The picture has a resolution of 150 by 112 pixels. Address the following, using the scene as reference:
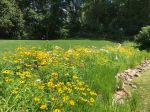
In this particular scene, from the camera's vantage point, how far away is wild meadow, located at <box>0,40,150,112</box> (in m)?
5.02

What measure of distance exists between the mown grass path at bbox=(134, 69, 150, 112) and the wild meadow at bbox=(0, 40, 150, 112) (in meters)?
0.58

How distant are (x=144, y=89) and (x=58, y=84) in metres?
3.18

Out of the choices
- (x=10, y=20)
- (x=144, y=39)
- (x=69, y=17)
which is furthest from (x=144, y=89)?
(x=69, y=17)

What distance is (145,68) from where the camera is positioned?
37.6ft

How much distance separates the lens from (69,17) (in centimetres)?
4088

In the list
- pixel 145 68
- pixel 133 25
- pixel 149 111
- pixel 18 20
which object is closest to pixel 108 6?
pixel 133 25

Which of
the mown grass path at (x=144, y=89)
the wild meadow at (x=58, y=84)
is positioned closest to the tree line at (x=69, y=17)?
the mown grass path at (x=144, y=89)

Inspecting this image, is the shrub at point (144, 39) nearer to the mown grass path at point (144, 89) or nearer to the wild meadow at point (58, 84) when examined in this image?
the mown grass path at point (144, 89)

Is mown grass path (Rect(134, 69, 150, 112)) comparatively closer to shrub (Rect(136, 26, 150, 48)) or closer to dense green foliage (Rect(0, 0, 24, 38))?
shrub (Rect(136, 26, 150, 48))

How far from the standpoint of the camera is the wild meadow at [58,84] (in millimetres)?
5023

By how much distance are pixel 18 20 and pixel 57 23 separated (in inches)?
182

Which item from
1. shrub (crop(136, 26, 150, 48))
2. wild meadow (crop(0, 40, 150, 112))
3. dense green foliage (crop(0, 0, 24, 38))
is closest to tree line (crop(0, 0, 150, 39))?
dense green foliage (crop(0, 0, 24, 38))

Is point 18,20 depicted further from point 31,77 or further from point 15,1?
point 31,77

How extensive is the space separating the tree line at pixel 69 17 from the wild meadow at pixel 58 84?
898 inches
